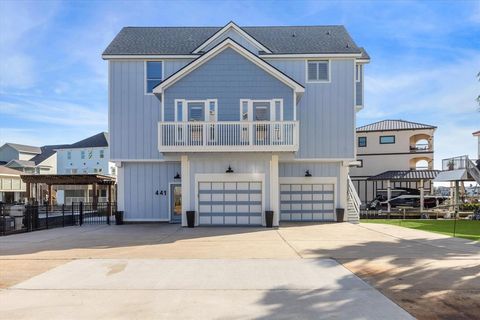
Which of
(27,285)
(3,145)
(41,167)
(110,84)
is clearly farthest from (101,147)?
(27,285)

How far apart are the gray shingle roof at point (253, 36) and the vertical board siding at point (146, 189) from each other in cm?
605

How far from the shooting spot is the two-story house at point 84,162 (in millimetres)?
46656

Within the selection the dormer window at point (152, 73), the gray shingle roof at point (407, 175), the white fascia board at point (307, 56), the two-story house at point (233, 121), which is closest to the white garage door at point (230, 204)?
the two-story house at point (233, 121)

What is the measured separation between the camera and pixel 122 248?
11.2 metres

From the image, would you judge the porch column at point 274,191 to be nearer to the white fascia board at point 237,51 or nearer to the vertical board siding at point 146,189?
the white fascia board at point 237,51

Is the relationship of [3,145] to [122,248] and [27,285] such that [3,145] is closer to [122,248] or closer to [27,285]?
[122,248]

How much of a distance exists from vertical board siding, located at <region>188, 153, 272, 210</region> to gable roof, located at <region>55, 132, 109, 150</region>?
35.6m

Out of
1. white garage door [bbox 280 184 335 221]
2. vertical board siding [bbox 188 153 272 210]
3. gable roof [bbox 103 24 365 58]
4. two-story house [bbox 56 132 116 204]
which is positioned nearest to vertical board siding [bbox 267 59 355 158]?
gable roof [bbox 103 24 365 58]

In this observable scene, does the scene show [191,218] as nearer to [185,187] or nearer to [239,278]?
[185,187]

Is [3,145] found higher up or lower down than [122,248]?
higher up

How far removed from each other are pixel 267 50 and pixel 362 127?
75.6 feet

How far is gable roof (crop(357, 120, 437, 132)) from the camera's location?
3681 cm

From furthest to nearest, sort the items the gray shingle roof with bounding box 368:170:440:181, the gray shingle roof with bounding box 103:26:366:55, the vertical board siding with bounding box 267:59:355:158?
the gray shingle roof with bounding box 368:170:440:181 < the gray shingle roof with bounding box 103:26:366:55 < the vertical board siding with bounding box 267:59:355:158

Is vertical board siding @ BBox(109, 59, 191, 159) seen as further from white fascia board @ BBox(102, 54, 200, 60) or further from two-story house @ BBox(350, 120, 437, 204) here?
two-story house @ BBox(350, 120, 437, 204)
